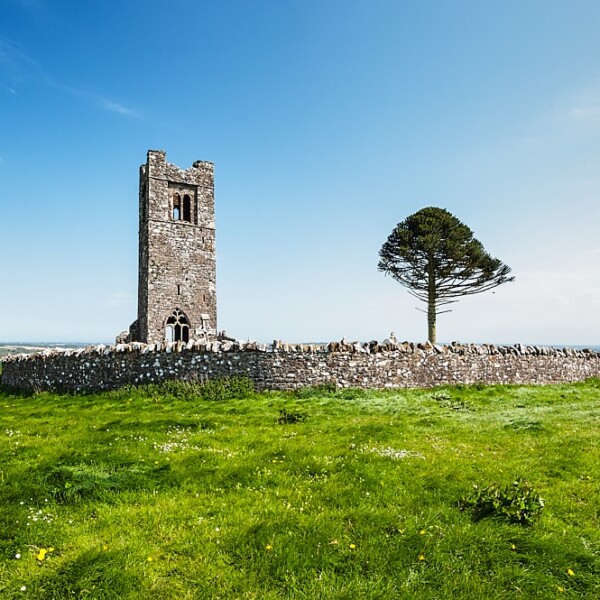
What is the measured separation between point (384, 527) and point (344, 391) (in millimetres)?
11731

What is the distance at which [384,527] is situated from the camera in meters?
6.09

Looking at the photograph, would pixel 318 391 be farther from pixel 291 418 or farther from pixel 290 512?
pixel 290 512

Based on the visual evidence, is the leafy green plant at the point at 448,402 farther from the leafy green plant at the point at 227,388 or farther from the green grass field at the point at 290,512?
the leafy green plant at the point at 227,388

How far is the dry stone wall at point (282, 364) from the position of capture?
18.1 meters

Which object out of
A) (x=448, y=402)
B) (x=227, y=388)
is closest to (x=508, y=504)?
(x=448, y=402)

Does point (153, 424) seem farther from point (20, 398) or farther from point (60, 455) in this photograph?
point (20, 398)

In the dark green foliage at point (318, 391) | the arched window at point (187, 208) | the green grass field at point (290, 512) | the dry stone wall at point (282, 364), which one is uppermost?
the arched window at point (187, 208)

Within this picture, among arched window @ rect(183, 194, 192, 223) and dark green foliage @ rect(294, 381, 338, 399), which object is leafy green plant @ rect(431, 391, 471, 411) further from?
arched window @ rect(183, 194, 192, 223)

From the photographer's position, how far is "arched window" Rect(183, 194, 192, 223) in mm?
34925

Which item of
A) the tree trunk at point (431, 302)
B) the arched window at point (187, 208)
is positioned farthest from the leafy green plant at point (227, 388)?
the tree trunk at point (431, 302)

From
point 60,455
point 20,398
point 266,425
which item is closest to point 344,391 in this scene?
point 266,425

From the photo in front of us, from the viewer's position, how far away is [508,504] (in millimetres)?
6559

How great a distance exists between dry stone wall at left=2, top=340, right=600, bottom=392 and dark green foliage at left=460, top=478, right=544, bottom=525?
1159 centimetres

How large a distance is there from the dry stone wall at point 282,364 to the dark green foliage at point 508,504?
38.0ft
